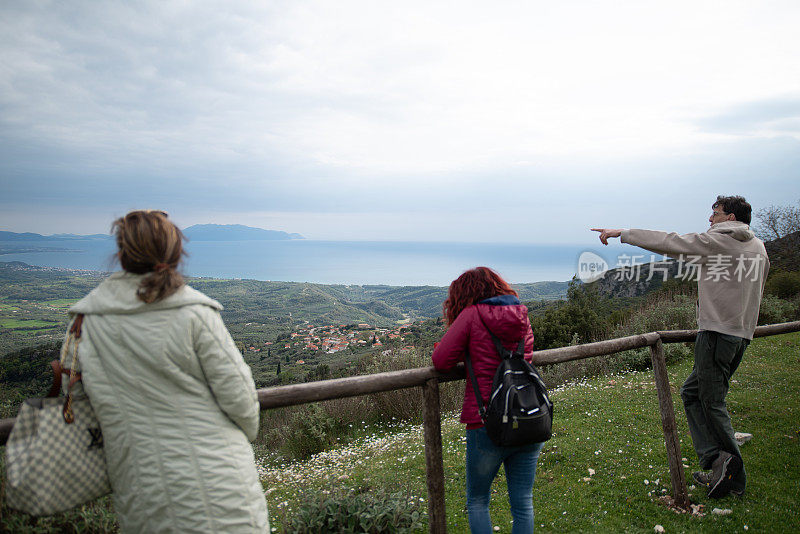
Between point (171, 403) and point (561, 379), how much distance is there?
38.8 feet

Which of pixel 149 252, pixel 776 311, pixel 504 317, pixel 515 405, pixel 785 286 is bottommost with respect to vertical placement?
pixel 776 311

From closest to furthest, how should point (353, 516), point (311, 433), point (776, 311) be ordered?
point (353, 516), point (311, 433), point (776, 311)

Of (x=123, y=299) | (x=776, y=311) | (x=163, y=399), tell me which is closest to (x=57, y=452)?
(x=163, y=399)

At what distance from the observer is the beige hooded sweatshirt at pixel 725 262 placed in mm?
3713

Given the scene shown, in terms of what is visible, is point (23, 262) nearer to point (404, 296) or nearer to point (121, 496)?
point (404, 296)

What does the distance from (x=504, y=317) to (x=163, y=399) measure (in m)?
1.70

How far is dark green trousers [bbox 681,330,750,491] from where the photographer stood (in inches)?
151

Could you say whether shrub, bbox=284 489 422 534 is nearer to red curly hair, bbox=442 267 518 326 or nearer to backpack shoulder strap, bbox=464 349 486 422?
backpack shoulder strap, bbox=464 349 486 422

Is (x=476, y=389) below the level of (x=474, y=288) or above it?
below

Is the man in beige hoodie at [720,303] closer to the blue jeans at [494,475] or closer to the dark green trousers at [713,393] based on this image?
the dark green trousers at [713,393]

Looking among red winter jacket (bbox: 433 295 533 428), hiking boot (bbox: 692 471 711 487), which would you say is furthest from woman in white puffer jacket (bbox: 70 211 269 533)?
hiking boot (bbox: 692 471 711 487)

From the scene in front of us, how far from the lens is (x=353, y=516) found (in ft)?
10.8

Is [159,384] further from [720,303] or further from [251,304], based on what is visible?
[251,304]

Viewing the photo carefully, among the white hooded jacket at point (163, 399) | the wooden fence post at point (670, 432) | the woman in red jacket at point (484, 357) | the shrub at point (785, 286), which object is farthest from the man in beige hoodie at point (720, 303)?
the shrub at point (785, 286)
